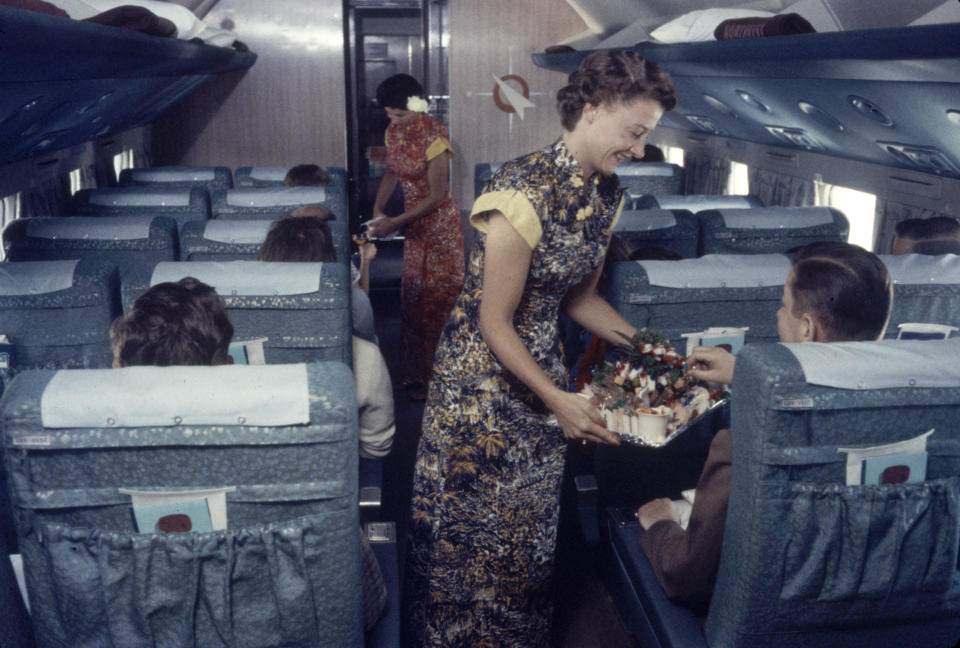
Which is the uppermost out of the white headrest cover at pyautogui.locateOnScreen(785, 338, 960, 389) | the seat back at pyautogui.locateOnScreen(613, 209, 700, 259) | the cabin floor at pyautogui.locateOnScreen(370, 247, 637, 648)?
the white headrest cover at pyautogui.locateOnScreen(785, 338, 960, 389)

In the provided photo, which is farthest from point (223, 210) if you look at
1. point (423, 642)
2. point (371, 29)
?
point (371, 29)

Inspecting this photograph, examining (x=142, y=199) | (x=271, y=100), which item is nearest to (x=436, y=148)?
(x=142, y=199)

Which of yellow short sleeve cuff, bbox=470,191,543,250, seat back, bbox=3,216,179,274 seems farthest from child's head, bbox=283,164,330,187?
yellow short sleeve cuff, bbox=470,191,543,250

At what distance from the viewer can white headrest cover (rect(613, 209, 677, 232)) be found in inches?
148

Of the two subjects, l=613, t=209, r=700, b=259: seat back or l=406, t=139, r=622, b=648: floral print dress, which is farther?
l=613, t=209, r=700, b=259: seat back

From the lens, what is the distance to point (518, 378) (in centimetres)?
203

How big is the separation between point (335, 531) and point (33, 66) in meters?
1.92

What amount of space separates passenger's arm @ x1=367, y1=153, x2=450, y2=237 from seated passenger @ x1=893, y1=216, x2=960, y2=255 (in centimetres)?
253

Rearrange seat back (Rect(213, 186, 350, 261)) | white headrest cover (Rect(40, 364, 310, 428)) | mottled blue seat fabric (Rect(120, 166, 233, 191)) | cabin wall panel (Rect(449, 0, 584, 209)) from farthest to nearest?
cabin wall panel (Rect(449, 0, 584, 209)), mottled blue seat fabric (Rect(120, 166, 233, 191)), seat back (Rect(213, 186, 350, 261)), white headrest cover (Rect(40, 364, 310, 428))

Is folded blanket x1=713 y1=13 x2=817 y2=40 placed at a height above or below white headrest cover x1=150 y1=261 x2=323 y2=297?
above

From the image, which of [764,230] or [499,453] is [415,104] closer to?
[764,230]

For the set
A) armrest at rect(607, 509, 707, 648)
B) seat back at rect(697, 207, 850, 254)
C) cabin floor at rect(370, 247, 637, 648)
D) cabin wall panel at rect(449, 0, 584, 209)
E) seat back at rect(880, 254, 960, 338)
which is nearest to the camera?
armrest at rect(607, 509, 707, 648)

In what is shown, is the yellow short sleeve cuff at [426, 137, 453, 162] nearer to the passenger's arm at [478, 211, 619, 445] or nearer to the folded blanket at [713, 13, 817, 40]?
the folded blanket at [713, 13, 817, 40]

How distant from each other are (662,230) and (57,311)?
2557mm
